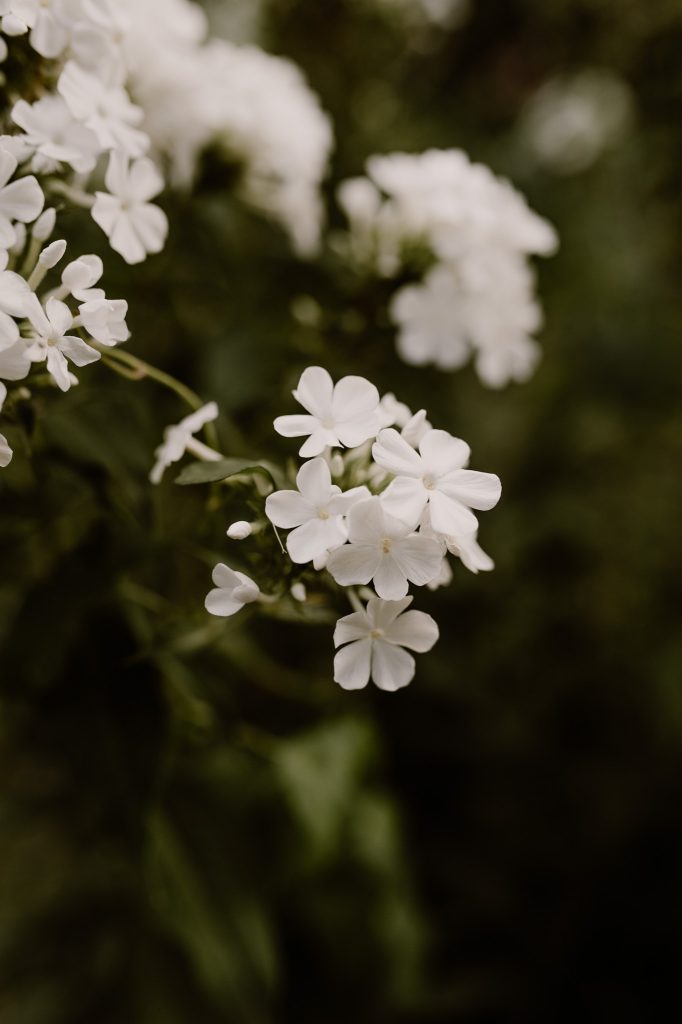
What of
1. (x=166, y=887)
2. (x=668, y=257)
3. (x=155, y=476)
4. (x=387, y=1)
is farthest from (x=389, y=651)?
(x=668, y=257)

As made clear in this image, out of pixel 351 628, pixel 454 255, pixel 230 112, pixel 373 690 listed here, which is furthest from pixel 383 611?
pixel 373 690

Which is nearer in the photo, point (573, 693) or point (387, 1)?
point (387, 1)

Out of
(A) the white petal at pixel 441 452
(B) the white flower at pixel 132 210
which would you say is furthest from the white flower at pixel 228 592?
(B) the white flower at pixel 132 210

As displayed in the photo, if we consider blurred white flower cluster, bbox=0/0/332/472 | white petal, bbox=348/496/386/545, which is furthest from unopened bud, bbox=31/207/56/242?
white petal, bbox=348/496/386/545

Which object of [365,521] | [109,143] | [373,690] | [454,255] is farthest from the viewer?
[373,690]

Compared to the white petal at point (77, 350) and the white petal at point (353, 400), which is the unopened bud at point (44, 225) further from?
the white petal at point (353, 400)

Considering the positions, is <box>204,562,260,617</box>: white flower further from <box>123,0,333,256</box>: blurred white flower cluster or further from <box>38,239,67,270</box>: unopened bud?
<box>123,0,333,256</box>: blurred white flower cluster

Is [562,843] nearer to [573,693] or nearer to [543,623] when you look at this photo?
[573,693]

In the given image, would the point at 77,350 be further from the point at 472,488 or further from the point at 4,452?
the point at 472,488
